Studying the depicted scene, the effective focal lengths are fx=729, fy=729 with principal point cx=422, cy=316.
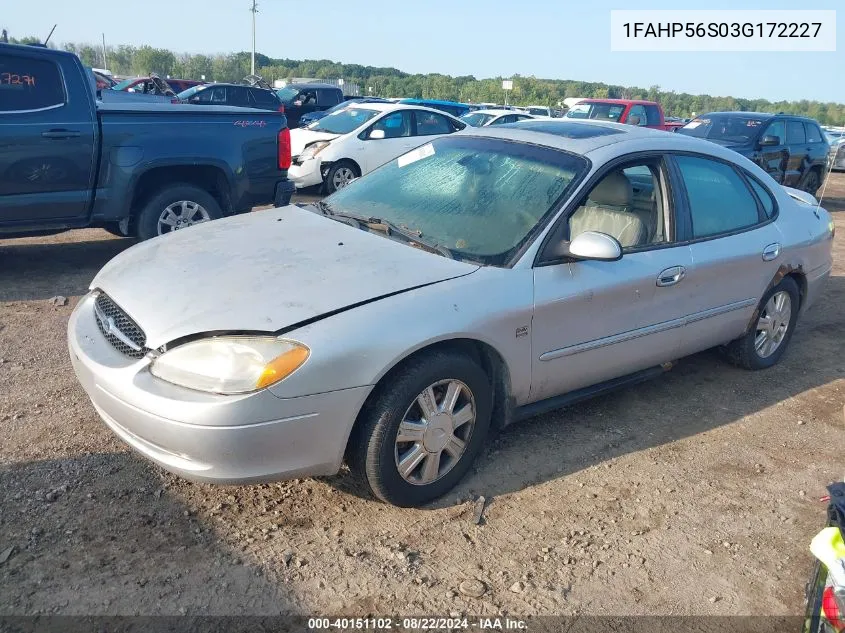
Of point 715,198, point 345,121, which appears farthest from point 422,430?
point 345,121

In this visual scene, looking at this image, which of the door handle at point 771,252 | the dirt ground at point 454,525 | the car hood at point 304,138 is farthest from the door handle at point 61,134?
the car hood at point 304,138

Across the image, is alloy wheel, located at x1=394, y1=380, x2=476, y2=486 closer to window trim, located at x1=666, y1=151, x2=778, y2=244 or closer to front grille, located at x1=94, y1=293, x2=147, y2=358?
front grille, located at x1=94, y1=293, x2=147, y2=358

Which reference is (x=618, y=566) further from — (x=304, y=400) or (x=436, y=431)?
(x=304, y=400)

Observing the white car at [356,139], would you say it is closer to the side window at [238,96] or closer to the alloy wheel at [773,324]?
the alloy wheel at [773,324]

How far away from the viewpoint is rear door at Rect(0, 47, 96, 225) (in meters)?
5.68

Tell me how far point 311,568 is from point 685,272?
2.52 m

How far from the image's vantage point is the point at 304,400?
106 inches

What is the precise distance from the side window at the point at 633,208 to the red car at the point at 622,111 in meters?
11.1

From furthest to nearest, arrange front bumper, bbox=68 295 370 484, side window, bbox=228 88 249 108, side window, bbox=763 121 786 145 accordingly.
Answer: side window, bbox=228 88 249 108 < side window, bbox=763 121 786 145 < front bumper, bbox=68 295 370 484

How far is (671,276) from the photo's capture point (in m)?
3.91

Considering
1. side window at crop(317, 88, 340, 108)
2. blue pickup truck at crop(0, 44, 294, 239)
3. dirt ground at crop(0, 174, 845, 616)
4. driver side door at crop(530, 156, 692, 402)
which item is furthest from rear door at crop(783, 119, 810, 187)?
side window at crop(317, 88, 340, 108)

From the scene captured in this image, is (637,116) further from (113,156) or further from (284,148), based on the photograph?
(113,156)

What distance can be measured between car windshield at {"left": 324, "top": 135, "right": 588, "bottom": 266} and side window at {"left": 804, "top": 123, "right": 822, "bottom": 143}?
11553 mm

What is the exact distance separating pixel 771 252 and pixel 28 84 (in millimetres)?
Answer: 5681
